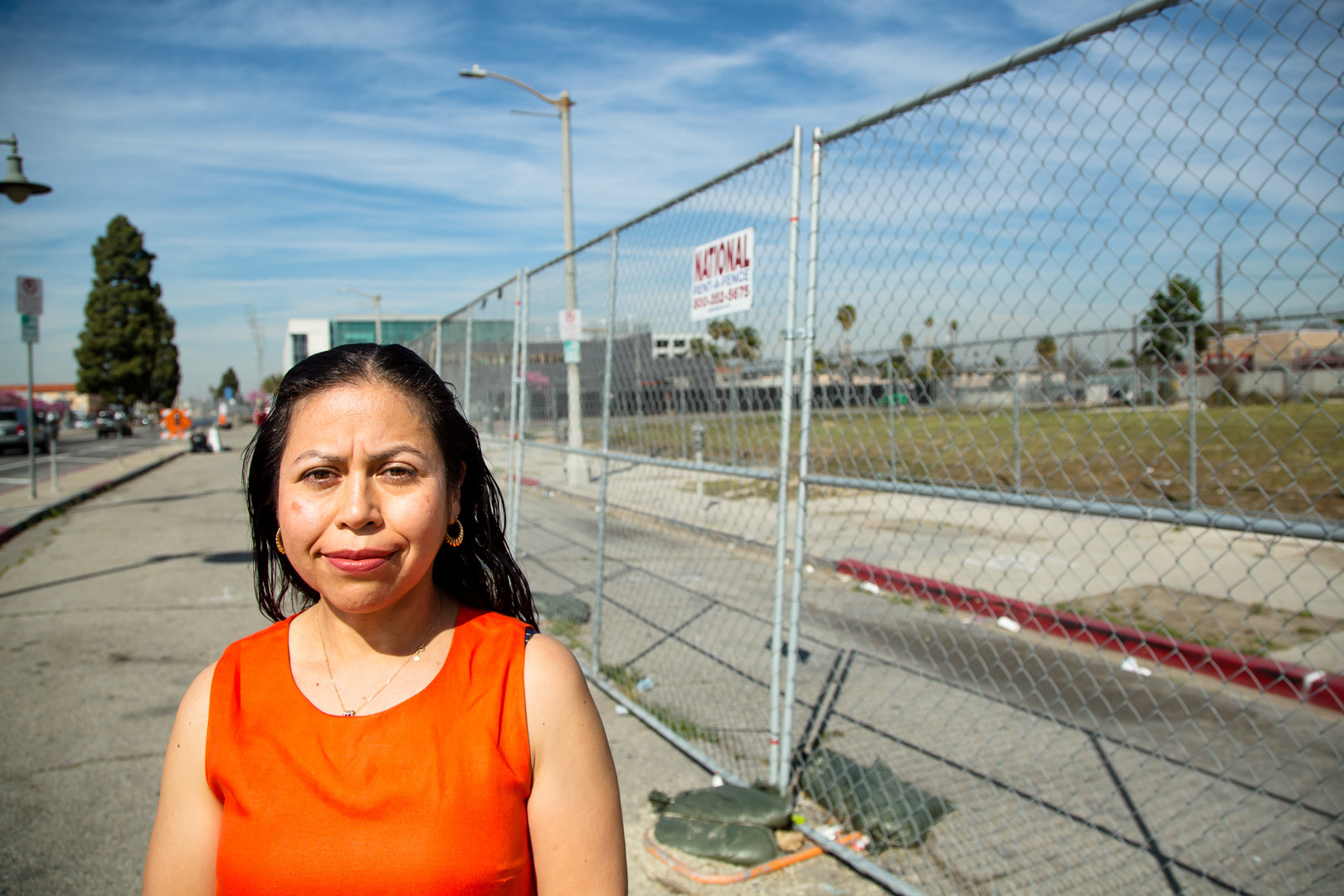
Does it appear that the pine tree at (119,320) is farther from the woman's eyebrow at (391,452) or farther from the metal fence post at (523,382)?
the woman's eyebrow at (391,452)

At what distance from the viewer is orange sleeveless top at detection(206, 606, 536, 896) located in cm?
142

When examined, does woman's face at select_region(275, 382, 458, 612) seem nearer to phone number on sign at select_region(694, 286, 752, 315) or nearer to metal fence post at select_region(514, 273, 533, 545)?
phone number on sign at select_region(694, 286, 752, 315)

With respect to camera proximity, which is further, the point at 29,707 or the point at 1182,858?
the point at 29,707

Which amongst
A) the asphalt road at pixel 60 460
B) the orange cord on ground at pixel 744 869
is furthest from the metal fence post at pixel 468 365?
the asphalt road at pixel 60 460

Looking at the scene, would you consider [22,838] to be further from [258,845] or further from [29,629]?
[29,629]

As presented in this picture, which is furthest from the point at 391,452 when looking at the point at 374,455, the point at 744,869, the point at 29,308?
the point at 29,308

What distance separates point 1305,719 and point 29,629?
9089mm

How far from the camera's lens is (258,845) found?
4.77 feet

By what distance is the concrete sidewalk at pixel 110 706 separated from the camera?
134 inches

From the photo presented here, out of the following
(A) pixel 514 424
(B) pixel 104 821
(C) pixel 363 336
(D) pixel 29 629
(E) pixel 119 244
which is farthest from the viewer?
(E) pixel 119 244

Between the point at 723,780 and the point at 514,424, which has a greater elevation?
the point at 514,424

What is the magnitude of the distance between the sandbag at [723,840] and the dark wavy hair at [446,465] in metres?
1.91

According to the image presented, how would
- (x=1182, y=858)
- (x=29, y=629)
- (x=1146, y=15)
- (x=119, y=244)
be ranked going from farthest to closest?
1. (x=119, y=244)
2. (x=29, y=629)
3. (x=1182, y=858)
4. (x=1146, y=15)

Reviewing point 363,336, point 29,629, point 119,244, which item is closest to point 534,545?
point 29,629
